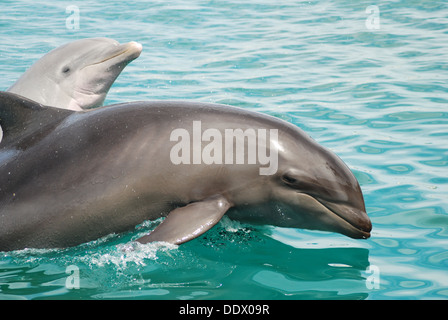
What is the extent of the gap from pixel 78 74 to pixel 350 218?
15.4ft

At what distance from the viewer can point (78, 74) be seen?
9.13 meters

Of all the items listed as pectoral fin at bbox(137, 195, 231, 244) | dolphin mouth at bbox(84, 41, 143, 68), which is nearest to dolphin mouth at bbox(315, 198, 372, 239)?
pectoral fin at bbox(137, 195, 231, 244)

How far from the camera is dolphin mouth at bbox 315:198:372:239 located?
601 centimetres

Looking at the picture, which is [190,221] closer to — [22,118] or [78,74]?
[22,118]

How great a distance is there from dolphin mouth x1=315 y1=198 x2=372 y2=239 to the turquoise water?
0.26 m

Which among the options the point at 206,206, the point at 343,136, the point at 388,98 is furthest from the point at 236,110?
the point at 388,98

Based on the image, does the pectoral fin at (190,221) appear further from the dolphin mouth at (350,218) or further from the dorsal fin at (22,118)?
the dorsal fin at (22,118)

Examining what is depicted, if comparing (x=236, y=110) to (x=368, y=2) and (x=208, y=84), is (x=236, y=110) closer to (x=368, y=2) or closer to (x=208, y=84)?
(x=208, y=84)

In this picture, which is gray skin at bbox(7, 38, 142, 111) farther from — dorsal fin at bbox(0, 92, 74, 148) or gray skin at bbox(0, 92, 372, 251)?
gray skin at bbox(0, 92, 372, 251)

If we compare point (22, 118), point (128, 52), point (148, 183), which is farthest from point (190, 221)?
point (128, 52)

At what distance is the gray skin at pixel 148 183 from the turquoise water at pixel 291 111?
0.25 metres

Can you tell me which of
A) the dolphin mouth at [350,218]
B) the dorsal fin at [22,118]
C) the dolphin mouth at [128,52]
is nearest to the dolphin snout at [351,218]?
the dolphin mouth at [350,218]

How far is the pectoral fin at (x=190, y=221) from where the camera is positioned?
544cm
